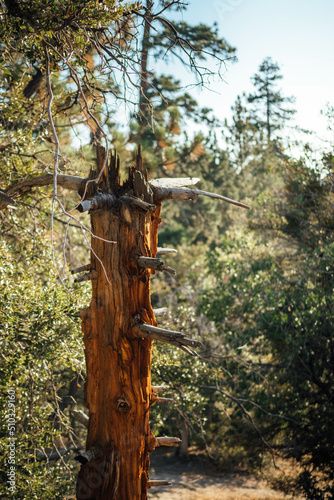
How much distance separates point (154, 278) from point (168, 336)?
32.9 feet

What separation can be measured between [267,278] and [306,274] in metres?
0.74

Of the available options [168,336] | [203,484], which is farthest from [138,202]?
[203,484]

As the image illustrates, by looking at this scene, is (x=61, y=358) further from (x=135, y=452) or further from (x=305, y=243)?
(x=305, y=243)

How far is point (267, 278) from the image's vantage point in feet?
28.1

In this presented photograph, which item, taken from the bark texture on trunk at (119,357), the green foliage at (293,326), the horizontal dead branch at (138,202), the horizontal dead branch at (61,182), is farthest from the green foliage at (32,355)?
the green foliage at (293,326)

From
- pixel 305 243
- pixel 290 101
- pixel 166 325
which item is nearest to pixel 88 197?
pixel 166 325

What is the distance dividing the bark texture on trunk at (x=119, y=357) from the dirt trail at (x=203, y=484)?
5.81 m

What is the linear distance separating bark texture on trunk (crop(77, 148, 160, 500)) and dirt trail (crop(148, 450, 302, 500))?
581cm

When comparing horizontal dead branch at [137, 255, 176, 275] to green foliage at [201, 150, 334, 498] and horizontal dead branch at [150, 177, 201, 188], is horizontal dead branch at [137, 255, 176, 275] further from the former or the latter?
green foliage at [201, 150, 334, 498]

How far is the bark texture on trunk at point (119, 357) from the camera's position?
114 inches

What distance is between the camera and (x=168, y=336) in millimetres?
2666

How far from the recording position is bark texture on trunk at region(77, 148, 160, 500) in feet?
9.53

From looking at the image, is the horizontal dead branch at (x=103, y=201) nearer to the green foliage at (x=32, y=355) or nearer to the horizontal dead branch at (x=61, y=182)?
the horizontal dead branch at (x=61, y=182)

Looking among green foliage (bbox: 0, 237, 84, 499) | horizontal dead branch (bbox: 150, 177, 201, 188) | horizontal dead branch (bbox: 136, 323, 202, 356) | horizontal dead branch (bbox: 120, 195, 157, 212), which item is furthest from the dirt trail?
horizontal dead branch (bbox: 120, 195, 157, 212)
